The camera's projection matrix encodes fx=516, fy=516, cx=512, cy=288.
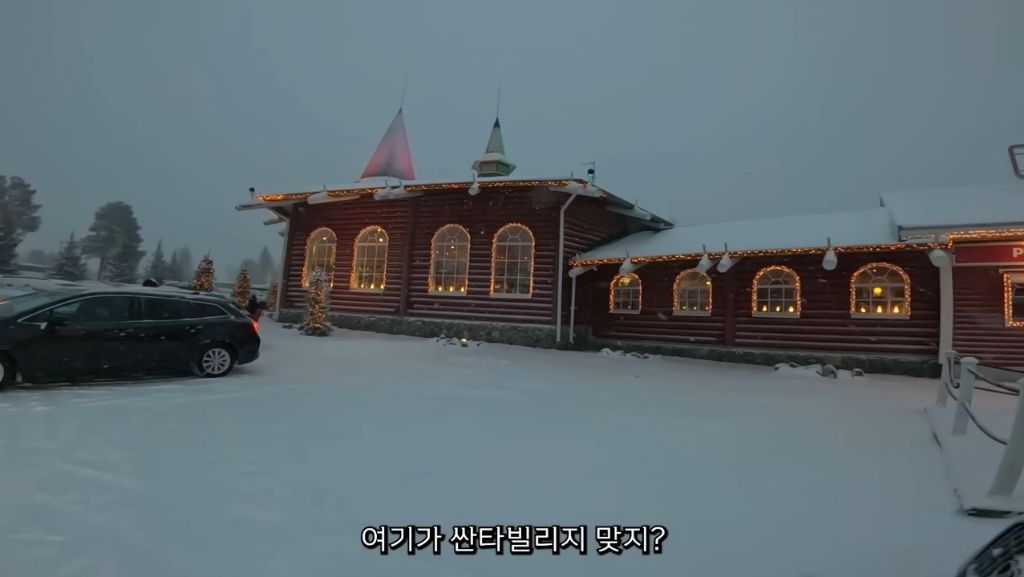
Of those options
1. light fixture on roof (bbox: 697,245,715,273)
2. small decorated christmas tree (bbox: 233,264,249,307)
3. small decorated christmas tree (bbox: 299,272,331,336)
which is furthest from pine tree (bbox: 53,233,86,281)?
light fixture on roof (bbox: 697,245,715,273)

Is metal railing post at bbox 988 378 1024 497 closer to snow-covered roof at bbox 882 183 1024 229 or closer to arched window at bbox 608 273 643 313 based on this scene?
snow-covered roof at bbox 882 183 1024 229

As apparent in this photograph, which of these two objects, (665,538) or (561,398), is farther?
(561,398)

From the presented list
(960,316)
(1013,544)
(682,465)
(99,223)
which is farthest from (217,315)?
(99,223)

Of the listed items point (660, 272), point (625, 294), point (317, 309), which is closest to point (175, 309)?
point (317, 309)

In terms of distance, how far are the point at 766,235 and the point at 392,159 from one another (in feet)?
58.3

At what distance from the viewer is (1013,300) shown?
1194 centimetres

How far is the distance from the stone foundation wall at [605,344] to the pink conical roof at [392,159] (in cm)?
962

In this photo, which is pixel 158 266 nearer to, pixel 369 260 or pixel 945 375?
pixel 369 260

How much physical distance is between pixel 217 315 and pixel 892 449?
9782 millimetres

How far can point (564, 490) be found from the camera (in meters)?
4.24

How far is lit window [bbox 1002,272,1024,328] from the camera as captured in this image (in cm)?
1188

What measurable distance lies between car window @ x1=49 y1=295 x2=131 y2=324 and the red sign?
55.5ft

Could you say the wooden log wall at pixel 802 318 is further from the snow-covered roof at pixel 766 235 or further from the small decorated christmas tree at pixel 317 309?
the small decorated christmas tree at pixel 317 309

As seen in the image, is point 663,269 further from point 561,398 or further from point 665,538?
point 665,538
